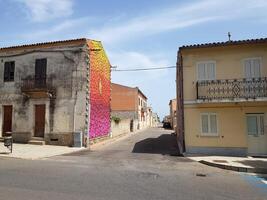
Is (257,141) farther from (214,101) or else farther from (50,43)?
(50,43)

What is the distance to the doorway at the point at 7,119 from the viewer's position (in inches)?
867

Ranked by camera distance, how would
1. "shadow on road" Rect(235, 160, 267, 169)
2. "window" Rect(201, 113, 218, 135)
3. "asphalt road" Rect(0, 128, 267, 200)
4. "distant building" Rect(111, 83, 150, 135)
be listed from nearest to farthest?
"asphalt road" Rect(0, 128, 267, 200), "shadow on road" Rect(235, 160, 267, 169), "window" Rect(201, 113, 218, 135), "distant building" Rect(111, 83, 150, 135)

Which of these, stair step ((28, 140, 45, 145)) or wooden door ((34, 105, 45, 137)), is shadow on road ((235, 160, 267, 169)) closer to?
stair step ((28, 140, 45, 145))

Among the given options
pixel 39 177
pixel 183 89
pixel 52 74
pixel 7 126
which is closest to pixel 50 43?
pixel 52 74

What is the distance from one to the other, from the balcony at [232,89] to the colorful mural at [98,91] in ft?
27.1

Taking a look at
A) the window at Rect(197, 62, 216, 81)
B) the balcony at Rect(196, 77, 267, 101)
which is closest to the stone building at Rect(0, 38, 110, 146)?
the window at Rect(197, 62, 216, 81)

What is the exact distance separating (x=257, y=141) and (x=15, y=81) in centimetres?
1668

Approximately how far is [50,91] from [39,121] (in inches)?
90.0

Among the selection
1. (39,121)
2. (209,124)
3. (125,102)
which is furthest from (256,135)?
(125,102)

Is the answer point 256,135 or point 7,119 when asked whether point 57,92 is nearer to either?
point 7,119

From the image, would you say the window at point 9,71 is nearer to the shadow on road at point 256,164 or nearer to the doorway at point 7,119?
the doorway at point 7,119

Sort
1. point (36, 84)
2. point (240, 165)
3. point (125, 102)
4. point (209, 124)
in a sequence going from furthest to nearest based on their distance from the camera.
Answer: point (125, 102)
point (36, 84)
point (209, 124)
point (240, 165)

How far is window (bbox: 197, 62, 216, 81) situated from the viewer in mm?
16844

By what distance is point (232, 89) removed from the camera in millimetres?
16312
